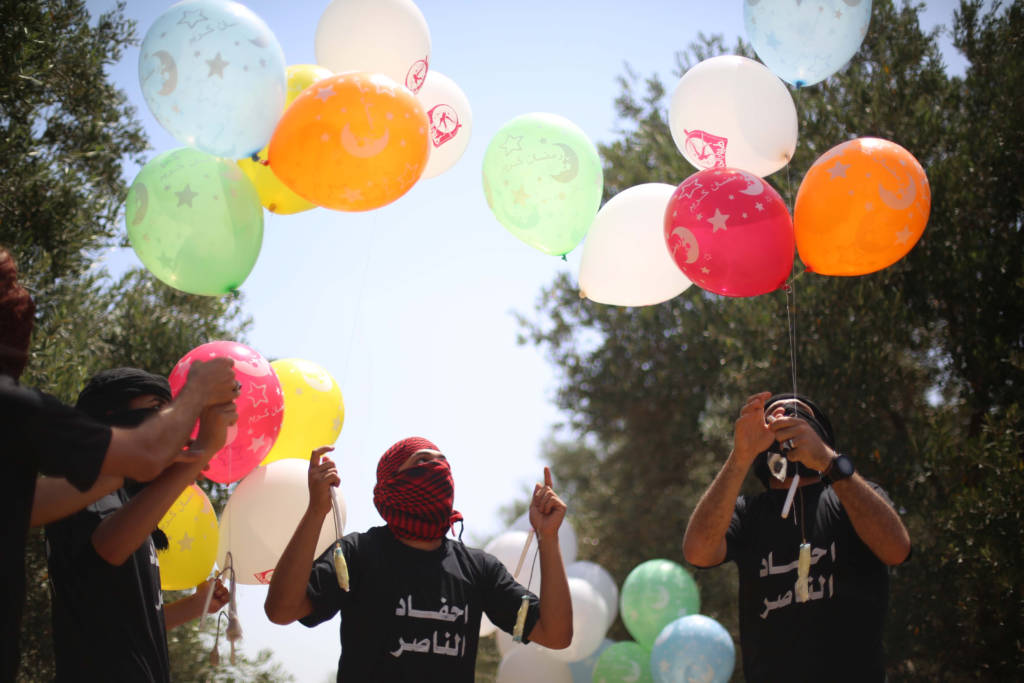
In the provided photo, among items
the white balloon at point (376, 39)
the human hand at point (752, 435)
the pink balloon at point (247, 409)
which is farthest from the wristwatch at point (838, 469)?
the white balloon at point (376, 39)

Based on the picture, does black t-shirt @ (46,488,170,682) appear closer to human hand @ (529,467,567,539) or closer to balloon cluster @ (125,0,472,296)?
human hand @ (529,467,567,539)

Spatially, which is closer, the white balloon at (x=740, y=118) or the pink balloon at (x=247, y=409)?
the pink balloon at (x=247, y=409)

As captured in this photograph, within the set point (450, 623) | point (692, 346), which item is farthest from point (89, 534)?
point (692, 346)

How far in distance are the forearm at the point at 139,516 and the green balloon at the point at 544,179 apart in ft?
8.16

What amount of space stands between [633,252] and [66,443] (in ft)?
10.5

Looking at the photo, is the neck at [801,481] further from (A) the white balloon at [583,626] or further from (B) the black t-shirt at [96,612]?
(A) the white balloon at [583,626]

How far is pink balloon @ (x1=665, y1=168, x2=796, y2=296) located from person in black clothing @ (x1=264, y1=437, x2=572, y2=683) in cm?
138

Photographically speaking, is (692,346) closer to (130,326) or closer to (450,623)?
(130,326)

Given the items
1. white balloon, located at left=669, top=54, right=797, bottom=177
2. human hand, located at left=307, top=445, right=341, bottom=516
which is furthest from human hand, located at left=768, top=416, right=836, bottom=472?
white balloon, located at left=669, top=54, right=797, bottom=177

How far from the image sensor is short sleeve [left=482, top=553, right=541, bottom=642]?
10.3ft

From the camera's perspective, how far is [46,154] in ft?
23.1

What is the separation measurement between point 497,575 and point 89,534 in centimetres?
137

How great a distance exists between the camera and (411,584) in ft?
9.67

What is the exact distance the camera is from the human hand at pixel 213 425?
2330 mm
